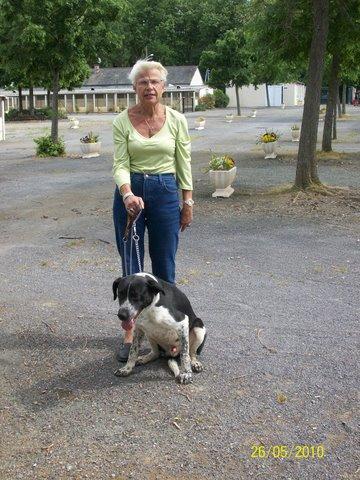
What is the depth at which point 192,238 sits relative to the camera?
27.7 feet

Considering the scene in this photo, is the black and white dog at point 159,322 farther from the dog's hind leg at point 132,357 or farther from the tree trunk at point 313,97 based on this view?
the tree trunk at point 313,97

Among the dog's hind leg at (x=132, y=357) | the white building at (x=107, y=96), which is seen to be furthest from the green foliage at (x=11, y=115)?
the dog's hind leg at (x=132, y=357)

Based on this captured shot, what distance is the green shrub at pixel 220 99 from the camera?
250ft

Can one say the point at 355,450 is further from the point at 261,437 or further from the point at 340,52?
the point at 340,52

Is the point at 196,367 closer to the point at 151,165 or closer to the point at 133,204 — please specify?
the point at 133,204

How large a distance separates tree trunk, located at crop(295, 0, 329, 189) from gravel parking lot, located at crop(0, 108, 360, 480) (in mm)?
2385

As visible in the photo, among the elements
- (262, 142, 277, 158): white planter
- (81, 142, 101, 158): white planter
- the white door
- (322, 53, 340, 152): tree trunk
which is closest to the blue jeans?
(262, 142, 277, 158): white planter

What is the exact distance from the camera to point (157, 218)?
164 inches

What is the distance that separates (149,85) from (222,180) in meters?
7.93

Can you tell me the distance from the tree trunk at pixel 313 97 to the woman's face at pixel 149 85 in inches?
313

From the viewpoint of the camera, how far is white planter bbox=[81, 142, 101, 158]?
66.9 ft

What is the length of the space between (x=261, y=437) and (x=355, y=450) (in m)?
0.50

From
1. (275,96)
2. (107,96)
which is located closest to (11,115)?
(107,96)

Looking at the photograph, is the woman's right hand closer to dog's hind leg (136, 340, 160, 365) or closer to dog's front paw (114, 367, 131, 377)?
dog's hind leg (136, 340, 160, 365)
